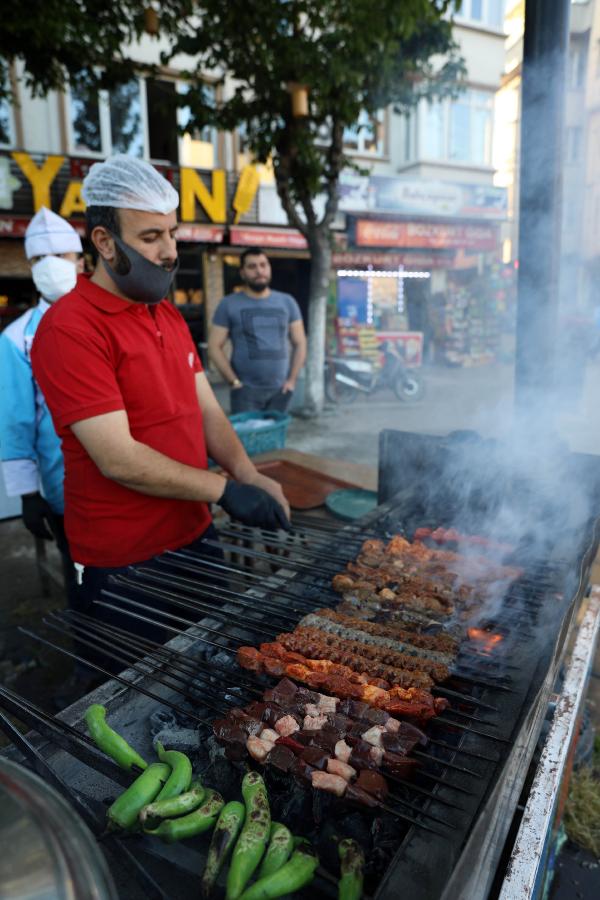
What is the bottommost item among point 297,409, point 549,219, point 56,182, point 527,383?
point 297,409

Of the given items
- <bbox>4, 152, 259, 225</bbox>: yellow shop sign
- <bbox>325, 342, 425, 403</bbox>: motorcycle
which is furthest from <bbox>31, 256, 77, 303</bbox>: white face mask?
<bbox>325, 342, 425, 403</bbox>: motorcycle

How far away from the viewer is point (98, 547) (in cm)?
261

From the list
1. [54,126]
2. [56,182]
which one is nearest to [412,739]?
[56,182]

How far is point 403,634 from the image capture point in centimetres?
215

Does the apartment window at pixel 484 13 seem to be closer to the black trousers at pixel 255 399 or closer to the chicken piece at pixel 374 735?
the black trousers at pixel 255 399

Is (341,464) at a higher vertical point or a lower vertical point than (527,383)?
lower

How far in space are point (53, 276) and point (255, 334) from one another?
3.08m

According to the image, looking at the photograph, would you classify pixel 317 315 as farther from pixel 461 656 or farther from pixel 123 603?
pixel 461 656

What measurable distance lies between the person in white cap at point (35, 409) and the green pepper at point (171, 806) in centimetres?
262

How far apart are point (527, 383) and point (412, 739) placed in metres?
2.47

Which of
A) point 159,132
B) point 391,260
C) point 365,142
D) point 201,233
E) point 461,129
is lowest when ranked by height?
point 391,260

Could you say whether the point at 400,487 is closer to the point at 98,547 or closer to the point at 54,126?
the point at 98,547

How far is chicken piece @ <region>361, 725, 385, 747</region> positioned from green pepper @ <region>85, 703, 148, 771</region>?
22.9 inches

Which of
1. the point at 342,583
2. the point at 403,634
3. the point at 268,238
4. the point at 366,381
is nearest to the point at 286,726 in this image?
the point at 403,634
